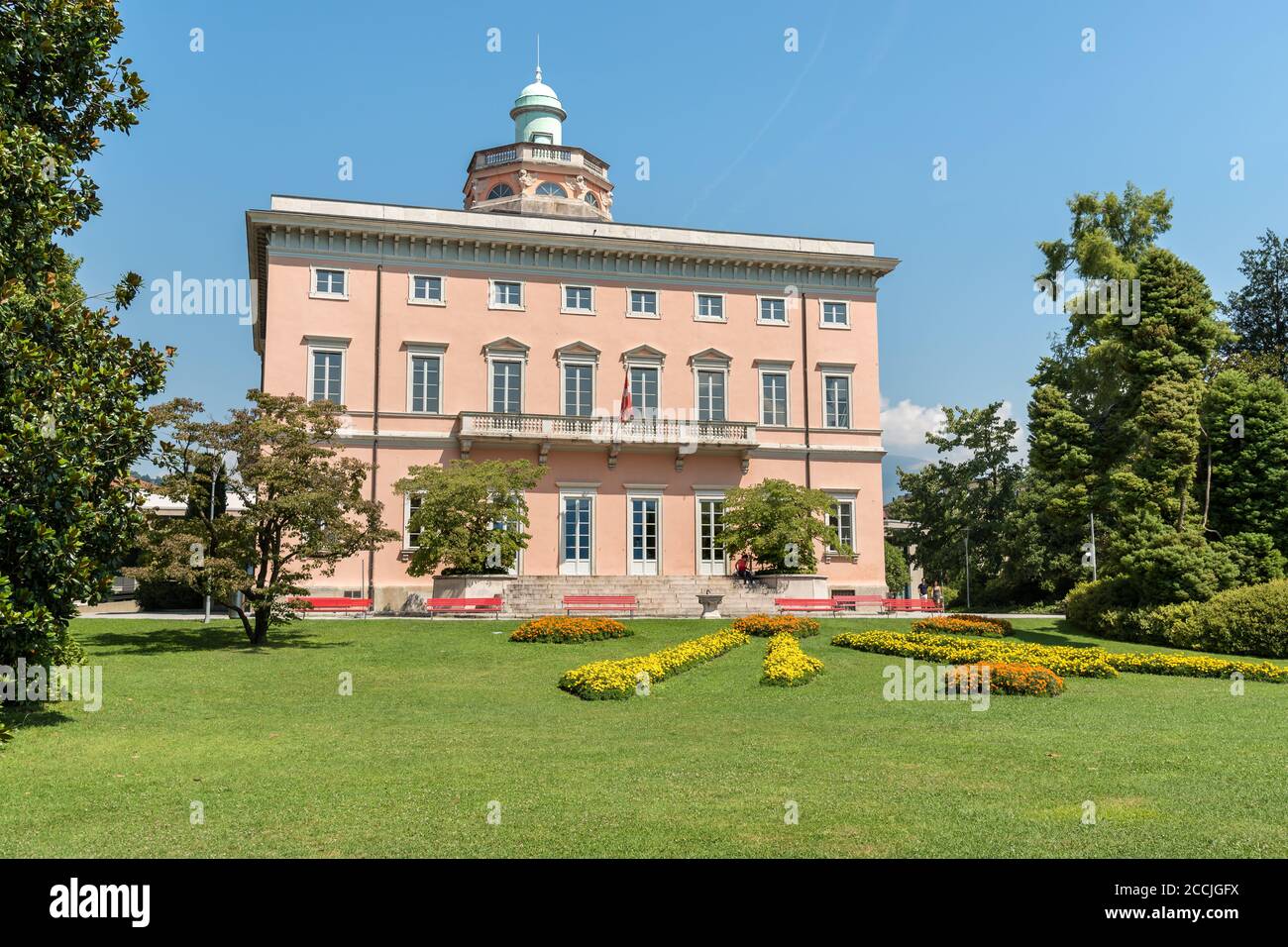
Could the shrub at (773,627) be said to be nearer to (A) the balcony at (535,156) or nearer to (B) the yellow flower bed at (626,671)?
(B) the yellow flower bed at (626,671)

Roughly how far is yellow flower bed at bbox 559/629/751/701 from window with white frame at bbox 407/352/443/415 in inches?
721

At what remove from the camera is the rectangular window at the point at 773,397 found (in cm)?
3853

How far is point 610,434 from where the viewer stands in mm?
36000

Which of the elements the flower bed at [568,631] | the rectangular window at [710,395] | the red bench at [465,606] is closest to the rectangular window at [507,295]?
the rectangular window at [710,395]

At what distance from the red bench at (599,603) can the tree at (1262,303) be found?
3689 cm

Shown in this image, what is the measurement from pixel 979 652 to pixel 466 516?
50.4 ft

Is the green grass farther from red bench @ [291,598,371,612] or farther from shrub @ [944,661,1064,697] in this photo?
red bench @ [291,598,371,612]

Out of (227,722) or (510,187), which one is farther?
(510,187)

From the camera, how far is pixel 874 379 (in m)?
39.5

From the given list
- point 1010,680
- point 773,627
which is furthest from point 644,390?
point 1010,680

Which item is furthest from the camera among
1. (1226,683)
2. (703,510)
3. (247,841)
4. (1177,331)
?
(703,510)
